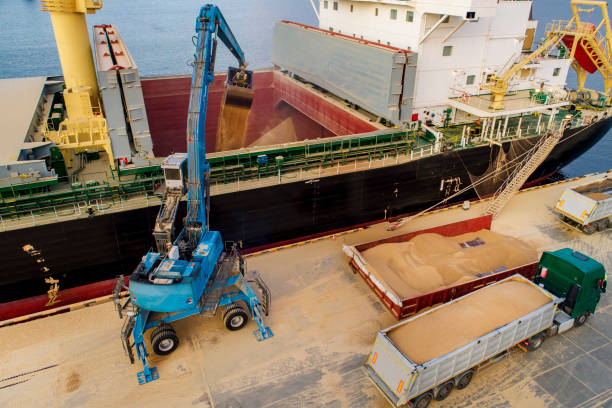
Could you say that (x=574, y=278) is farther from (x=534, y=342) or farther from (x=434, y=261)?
(x=434, y=261)

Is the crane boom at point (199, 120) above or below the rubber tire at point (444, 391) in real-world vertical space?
above

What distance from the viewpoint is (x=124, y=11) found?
11638 cm

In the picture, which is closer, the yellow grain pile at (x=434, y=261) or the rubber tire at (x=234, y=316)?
the rubber tire at (x=234, y=316)

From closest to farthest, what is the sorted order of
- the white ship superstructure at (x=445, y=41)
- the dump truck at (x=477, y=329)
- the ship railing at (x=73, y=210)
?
the dump truck at (x=477, y=329) → the ship railing at (x=73, y=210) → the white ship superstructure at (x=445, y=41)

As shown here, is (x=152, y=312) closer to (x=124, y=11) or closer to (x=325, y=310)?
(x=325, y=310)

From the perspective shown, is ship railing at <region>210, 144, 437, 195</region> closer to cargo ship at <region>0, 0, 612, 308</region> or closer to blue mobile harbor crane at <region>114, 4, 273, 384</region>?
cargo ship at <region>0, 0, 612, 308</region>

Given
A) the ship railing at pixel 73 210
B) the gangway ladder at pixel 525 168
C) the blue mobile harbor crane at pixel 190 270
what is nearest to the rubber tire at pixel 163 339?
the blue mobile harbor crane at pixel 190 270

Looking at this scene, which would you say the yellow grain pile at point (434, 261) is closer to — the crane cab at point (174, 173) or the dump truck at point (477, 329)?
the dump truck at point (477, 329)

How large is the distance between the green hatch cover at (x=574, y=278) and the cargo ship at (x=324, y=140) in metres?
6.51

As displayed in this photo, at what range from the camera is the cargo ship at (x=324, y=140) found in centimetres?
1245

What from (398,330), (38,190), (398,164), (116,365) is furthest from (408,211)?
(38,190)

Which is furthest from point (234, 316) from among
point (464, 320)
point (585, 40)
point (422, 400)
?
point (585, 40)

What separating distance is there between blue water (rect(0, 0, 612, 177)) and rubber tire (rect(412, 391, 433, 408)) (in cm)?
2333

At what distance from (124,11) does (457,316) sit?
437ft
